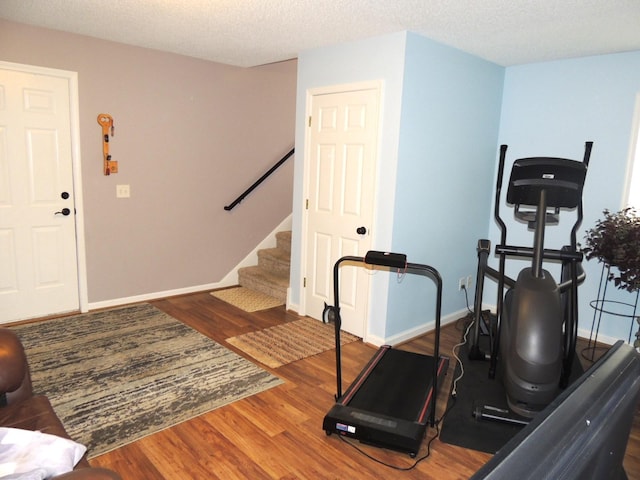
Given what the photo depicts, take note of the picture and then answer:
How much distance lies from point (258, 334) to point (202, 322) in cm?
61

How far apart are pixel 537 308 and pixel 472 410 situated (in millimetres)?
728

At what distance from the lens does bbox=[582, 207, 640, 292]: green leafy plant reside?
10.3 ft

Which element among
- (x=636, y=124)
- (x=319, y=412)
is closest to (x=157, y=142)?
(x=319, y=412)

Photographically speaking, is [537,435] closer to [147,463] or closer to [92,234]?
[147,463]

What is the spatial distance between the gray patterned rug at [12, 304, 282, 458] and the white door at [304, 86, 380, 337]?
3.54ft

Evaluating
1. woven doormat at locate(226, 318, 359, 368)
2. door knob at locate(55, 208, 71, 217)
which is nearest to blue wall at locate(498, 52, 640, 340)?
woven doormat at locate(226, 318, 359, 368)

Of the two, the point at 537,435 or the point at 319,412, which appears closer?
the point at 537,435

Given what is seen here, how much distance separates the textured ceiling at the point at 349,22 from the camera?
271 centimetres

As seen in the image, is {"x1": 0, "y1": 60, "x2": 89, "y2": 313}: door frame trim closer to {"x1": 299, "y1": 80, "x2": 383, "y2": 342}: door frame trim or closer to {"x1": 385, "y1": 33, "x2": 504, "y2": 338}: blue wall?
{"x1": 299, "y1": 80, "x2": 383, "y2": 342}: door frame trim

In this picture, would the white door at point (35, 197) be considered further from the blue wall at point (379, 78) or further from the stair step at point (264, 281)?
the blue wall at point (379, 78)

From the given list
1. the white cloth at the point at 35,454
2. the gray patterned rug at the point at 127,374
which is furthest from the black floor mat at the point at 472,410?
the white cloth at the point at 35,454

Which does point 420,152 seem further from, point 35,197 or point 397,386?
point 35,197

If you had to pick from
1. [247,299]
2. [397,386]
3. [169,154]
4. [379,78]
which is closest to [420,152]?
[379,78]

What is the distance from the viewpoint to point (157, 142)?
4.41 meters
